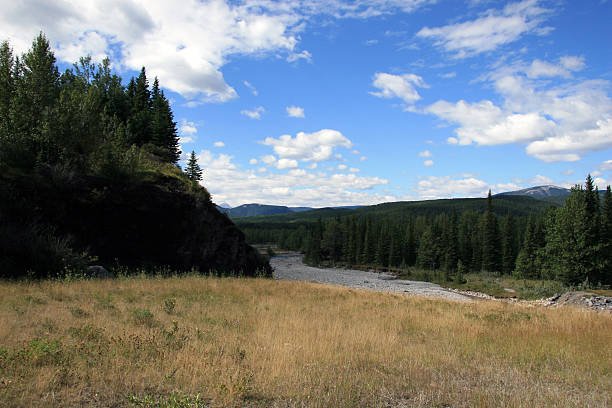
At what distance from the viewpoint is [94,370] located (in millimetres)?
5094

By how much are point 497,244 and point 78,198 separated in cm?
7980

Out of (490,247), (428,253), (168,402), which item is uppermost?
(168,402)

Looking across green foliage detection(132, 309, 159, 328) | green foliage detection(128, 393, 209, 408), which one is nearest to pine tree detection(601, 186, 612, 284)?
green foliage detection(132, 309, 159, 328)

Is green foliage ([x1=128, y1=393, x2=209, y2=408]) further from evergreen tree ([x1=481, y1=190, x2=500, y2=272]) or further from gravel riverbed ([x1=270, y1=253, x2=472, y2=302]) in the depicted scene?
evergreen tree ([x1=481, y1=190, x2=500, y2=272])

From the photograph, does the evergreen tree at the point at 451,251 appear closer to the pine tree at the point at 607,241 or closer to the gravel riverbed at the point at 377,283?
the gravel riverbed at the point at 377,283

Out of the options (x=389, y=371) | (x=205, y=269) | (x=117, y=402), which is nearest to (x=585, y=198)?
(x=205, y=269)

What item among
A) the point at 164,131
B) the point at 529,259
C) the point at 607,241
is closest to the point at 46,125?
the point at 164,131

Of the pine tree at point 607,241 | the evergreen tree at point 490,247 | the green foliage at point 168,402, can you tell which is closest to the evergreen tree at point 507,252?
the evergreen tree at point 490,247

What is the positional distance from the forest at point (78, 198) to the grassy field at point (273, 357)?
432cm

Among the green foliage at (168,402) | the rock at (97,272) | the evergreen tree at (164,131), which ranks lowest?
the rock at (97,272)

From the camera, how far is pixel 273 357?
6.18 m

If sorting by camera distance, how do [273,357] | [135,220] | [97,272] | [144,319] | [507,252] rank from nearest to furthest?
[273,357]
[144,319]
[97,272]
[135,220]
[507,252]

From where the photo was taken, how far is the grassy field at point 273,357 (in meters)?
4.73

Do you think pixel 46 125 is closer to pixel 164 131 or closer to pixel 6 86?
pixel 6 86
